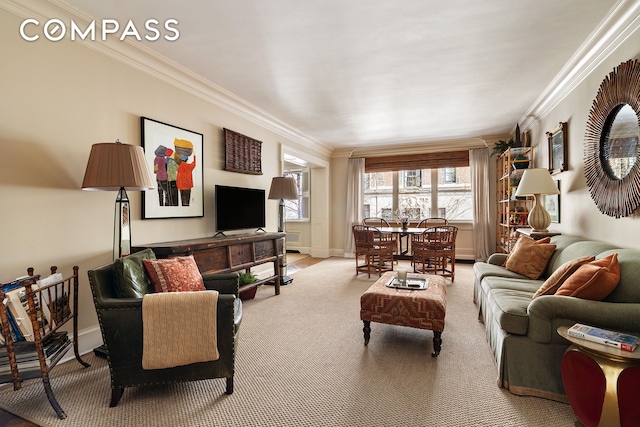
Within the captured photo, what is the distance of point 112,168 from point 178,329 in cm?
128

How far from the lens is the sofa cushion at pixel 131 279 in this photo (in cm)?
189

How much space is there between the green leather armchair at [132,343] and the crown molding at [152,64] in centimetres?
190

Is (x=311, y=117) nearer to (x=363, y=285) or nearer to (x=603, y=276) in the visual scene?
(x=363, y=285)

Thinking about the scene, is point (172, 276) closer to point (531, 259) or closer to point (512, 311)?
point (512, 311)

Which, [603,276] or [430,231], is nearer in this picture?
[603,276]

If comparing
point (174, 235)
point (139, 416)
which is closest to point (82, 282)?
point (174, 235)

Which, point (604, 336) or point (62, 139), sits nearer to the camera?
point (604, 336)

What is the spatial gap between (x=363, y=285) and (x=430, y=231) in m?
1.45

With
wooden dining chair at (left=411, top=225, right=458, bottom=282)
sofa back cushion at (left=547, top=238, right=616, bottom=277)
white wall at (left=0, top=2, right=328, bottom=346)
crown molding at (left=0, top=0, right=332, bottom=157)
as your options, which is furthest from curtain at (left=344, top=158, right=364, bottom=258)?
white wall at (left=0, top=2, right=328, bottom=346)

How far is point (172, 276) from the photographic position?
217cm

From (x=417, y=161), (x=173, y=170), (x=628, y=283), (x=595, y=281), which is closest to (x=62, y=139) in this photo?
(x=173, y=170)

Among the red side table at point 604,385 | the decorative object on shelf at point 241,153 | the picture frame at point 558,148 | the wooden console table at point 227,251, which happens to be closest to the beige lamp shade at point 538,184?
the picture frame at point 558,148

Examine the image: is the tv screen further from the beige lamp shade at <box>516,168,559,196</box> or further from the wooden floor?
the beige lamp shade at <box>516,168,559,196</box>

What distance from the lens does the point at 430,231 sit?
4.93 metres
